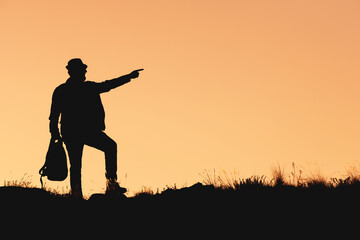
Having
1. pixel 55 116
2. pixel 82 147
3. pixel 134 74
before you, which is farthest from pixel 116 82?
pixel 82 147

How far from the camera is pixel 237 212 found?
808 cm

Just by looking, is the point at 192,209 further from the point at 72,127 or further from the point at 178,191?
the point at 72,127

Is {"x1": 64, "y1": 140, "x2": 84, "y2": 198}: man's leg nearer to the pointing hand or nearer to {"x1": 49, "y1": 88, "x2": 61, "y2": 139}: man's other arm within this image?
{"x1": 49, "y1": 88, "x2": 61, "y2": 139}: man's other arm

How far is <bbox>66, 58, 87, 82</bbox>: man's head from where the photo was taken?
1036cm

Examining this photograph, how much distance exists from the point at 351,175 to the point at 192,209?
129 inches

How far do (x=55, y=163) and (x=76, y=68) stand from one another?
67.9 inches

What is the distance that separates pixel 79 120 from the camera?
1014cm

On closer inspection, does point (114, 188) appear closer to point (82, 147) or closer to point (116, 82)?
point (82, 147)

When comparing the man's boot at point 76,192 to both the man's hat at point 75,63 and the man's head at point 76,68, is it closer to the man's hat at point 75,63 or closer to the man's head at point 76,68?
the man's head at point 76,68

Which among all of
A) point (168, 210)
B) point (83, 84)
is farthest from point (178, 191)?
point (83, 84)

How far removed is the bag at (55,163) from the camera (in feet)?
32.9

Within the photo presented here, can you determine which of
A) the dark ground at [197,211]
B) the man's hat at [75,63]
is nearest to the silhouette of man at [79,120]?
the man's hat at [75,63]

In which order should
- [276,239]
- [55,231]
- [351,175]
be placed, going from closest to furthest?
[276,239]
[55,231]
[351,175]

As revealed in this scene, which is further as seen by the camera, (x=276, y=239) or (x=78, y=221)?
(x=78, y=221)
